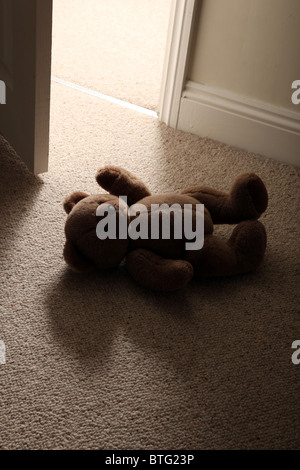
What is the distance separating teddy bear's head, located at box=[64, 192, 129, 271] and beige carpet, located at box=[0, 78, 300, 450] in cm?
5

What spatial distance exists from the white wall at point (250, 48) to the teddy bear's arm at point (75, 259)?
2.45ft

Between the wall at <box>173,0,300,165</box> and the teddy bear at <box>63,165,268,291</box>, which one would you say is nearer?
the teddy bear at <box>63,165,268,291</box>

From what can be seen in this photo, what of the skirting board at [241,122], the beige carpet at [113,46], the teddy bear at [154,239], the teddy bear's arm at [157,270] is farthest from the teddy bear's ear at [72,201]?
the beige carpet at [113,46]

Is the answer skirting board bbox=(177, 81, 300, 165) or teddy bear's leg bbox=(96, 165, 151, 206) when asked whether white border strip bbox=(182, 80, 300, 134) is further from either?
teddy bear's leg bbox=(96, 165, 151, 206)

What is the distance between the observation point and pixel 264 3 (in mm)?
1500

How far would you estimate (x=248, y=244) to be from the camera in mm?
1212

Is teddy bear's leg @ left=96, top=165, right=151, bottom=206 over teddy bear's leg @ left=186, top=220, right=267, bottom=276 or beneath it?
over

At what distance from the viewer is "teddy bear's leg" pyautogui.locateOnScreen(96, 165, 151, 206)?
1.25 metres

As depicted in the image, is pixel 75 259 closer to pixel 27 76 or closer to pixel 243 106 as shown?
pixel 27 76

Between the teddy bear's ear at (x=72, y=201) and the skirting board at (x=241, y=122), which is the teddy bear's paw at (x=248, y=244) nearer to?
the teddy bear's ear at (x=72, y=201)

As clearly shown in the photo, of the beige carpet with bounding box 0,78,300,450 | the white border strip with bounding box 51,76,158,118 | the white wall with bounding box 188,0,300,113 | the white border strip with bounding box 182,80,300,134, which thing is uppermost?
the white wall with bounding box 188,0,300,113

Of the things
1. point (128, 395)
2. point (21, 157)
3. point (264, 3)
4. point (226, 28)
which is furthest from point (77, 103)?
point (128, 395)

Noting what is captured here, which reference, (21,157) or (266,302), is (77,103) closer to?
(21,157)

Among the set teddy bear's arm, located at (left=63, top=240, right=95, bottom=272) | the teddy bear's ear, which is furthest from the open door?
teddy bear's arm, located at (left=63, top=240, right=95, bottom=272)
